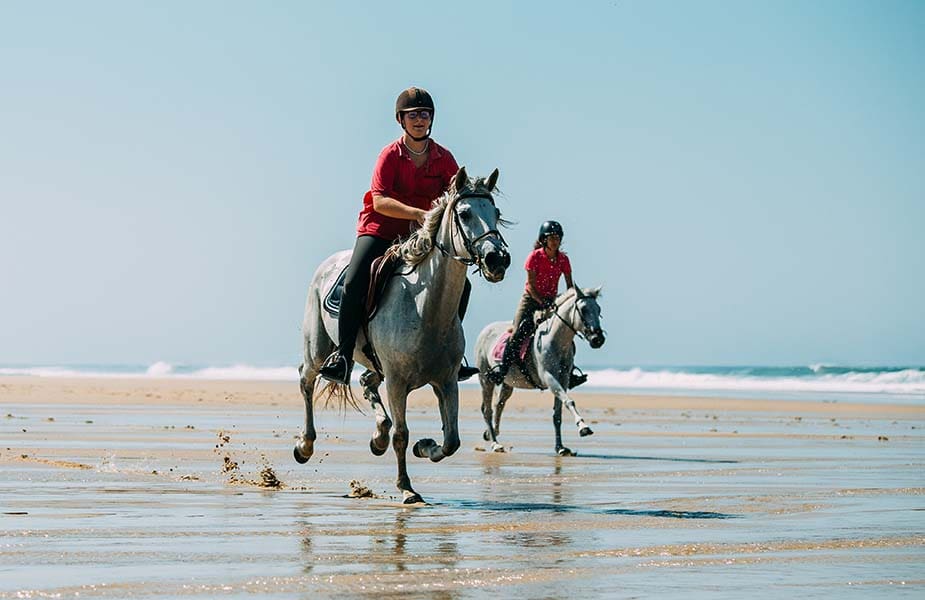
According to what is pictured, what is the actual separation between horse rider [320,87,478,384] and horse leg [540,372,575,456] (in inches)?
223

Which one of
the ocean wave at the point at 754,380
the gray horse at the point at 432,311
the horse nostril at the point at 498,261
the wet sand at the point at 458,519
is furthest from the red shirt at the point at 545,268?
the ocean wave at the point at 754,380

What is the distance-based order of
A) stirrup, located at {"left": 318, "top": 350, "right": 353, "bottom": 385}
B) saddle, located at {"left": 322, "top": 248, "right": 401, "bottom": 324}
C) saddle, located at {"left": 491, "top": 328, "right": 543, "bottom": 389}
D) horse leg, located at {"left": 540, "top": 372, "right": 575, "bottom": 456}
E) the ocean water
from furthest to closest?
the ocean water, saddle, located at {"left": 491, "top": 328, "right": 543, "bottom": 389}, horse leg, located at {"left": 540, "top": 372, "right": 575, "bottom": 456}, stirrup, located at {"left": 318, "top": 350, "right": 353, "bottom": 385}, saddle, located at {"left": 322, "top": 248, "right": 401, "bottom": 324}

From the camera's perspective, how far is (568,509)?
10289mm

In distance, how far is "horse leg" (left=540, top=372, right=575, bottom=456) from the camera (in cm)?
1724

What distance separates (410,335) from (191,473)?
322 centimetres

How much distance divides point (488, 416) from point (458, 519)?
386 inches

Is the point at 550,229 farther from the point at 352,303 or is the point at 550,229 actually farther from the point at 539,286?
the point at 352,303

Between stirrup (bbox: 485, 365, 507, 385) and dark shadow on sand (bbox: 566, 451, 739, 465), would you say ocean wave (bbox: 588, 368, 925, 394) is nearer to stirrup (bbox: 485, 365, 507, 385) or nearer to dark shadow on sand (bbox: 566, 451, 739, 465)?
stirrup (bbox: 485, 365, 507, 385)

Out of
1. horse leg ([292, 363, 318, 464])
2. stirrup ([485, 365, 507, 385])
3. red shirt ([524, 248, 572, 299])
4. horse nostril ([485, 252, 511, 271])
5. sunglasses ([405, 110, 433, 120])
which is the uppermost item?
sunglasses ([405, 110, 433, 120])

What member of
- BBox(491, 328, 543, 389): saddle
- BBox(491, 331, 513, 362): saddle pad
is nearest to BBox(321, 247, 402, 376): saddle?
BBox(491, 328, 543, 389): saddle

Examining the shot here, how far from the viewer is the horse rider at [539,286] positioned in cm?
1886

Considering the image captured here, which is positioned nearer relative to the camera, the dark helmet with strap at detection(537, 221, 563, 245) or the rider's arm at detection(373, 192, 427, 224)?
the rider's arm at detection(373, 192, 427, 224)

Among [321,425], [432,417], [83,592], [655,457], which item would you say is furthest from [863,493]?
[432,417]

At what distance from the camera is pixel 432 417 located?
2522 centimetres
